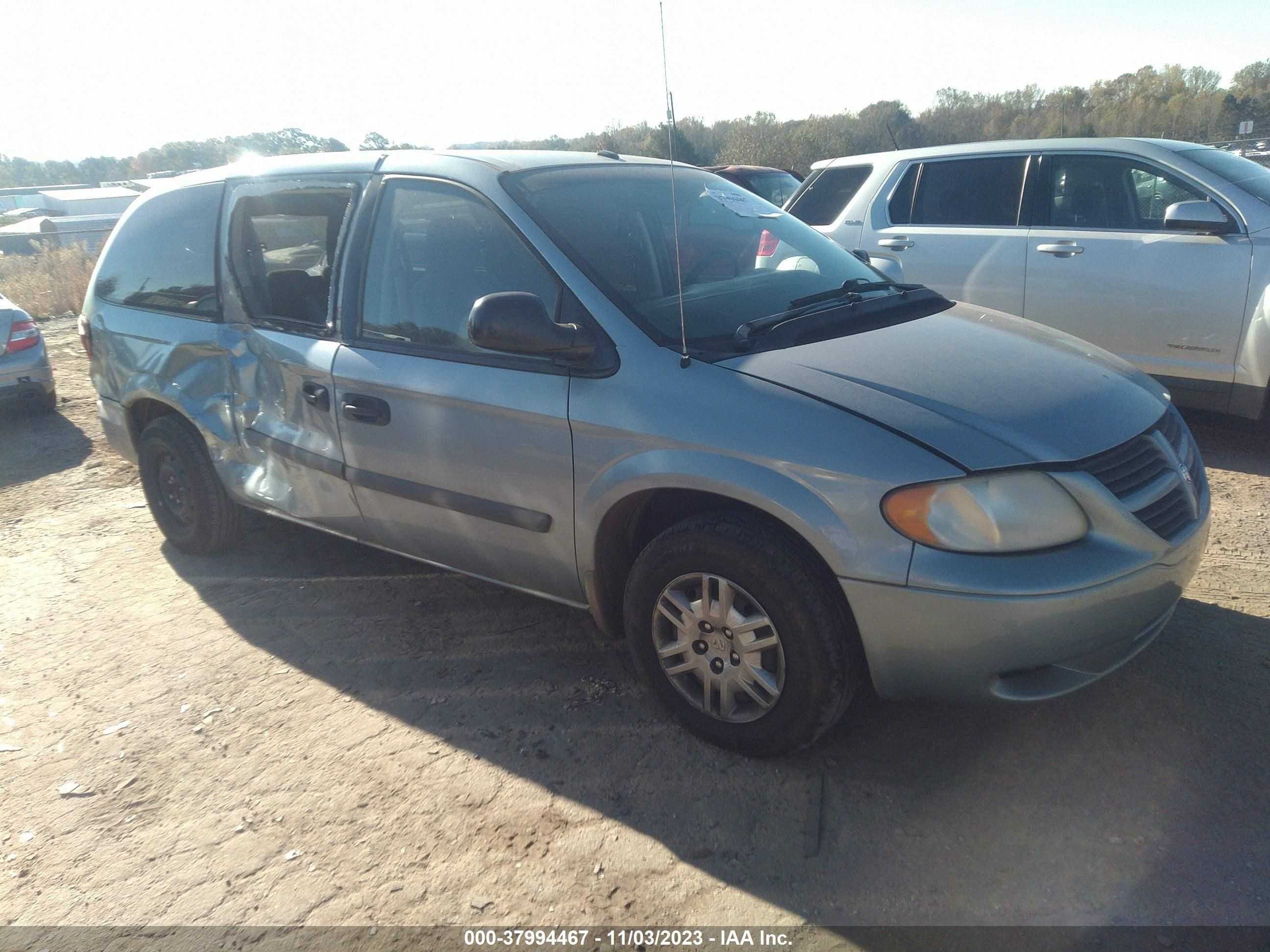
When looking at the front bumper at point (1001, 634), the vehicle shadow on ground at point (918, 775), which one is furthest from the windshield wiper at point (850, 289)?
the vehicle shadow on ground at point (918, 775)

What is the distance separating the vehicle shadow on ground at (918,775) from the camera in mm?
2297

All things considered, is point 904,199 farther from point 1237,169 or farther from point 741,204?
point 741,204

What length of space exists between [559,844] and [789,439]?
4.19 feet

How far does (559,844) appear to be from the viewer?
2.59 metres

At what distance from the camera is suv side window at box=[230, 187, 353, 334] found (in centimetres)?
363

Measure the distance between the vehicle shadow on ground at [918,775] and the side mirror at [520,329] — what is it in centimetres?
124

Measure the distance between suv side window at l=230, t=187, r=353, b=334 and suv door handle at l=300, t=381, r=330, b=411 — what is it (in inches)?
8.3

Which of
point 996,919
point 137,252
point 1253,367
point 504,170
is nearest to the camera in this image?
point 996,919

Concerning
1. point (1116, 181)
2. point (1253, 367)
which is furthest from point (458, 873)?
point (1116, 181)

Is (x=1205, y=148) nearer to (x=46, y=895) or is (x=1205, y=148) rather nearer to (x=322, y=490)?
(x=322, y=490)

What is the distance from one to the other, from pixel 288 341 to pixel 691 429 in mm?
1917

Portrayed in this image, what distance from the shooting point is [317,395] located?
11.7 ft

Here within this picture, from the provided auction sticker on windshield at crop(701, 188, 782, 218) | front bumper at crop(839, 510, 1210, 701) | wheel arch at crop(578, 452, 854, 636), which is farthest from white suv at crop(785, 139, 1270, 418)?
wheel arch at crop(578, 452, 854, 636)

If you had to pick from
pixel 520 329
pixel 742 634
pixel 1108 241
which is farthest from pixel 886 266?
pixel 1108 241
